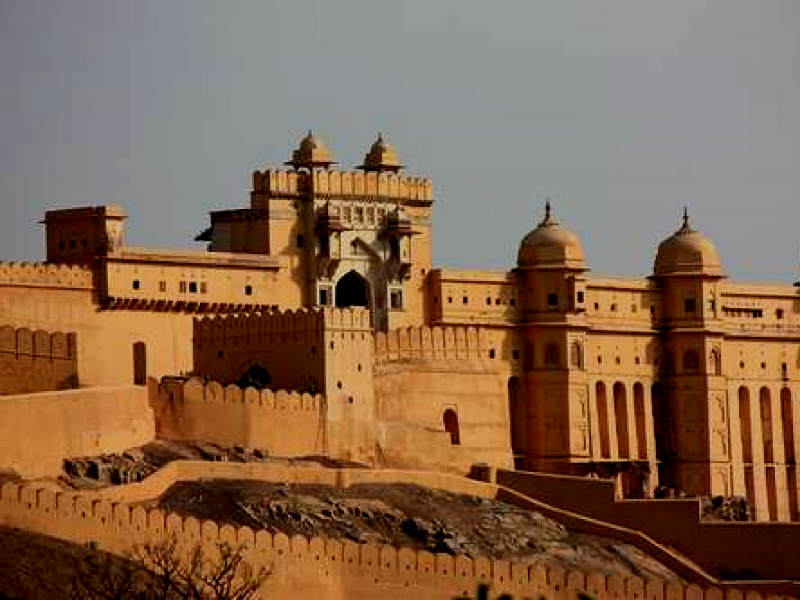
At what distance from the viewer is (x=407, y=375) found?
322ft

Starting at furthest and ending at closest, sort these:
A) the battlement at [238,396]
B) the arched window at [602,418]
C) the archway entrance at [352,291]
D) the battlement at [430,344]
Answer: the arched window at [602,418] → the archway entrance at [352,291] → the battlement at [430,344] → the battlement at [238,396]

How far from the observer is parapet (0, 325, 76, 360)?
88062 mm

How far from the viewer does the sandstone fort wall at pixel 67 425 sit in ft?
269

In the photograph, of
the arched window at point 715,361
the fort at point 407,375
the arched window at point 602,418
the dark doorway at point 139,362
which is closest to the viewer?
the fort at point 407,375

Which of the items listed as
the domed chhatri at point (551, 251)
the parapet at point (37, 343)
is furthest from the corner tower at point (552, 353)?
the parapet at point (37, 343)

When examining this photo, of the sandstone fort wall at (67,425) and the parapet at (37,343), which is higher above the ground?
the parapet at (37,343)

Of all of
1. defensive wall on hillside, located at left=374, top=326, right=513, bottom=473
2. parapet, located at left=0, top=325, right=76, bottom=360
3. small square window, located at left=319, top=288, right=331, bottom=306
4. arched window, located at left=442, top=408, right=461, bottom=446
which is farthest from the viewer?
small square window, located at left=319, top=288, right=331, bottom=306

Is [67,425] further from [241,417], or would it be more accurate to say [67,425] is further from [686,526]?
[686,526]

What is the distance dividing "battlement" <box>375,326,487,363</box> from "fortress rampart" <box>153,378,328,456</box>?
18.9ft

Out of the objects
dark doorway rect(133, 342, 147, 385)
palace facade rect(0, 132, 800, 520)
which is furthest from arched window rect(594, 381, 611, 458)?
dark doorway rect(133, 342, 147, 385)

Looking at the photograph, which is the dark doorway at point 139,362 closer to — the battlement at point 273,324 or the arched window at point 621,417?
the battlement at point 273,324

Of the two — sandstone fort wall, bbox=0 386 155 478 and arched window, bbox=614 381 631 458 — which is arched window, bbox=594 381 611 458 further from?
sandstone fort wall, bbox=0 386 155 478

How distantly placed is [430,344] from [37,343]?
13730 millimetres

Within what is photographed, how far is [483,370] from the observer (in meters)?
101
